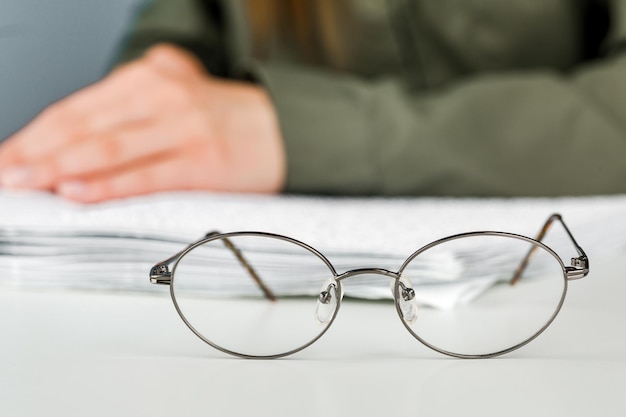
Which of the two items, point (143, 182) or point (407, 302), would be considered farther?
point (143, 182)

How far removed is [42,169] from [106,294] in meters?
0.21

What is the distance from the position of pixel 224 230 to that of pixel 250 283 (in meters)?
0.05

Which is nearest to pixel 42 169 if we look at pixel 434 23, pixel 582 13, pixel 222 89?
pixel 222 89

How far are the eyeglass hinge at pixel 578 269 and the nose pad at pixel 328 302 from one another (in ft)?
0.42

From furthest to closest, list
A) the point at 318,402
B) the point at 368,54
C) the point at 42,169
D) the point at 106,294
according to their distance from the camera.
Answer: the point at 368,54 → the point at 42,169 → the point at 106,294 → the point at 318,402

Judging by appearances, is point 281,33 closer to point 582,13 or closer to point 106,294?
point 582,13

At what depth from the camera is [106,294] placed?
0.42 m

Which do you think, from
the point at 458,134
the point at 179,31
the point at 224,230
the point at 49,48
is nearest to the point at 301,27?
the point at 179,31

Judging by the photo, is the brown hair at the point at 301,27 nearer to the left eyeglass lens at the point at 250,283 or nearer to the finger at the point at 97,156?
the finger at the point at 97,156

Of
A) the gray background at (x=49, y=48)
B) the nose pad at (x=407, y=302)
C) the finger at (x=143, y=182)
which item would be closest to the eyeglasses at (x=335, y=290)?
the nose pad at (x=407, y=302)

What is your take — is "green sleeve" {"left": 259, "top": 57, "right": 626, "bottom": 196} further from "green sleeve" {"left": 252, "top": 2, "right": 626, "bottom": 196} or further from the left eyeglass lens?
the left eyeglass lens

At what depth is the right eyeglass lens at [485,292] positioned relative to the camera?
34 centimetres

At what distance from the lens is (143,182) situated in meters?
0.58

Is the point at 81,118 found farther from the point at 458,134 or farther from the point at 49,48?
the point at 49,48
